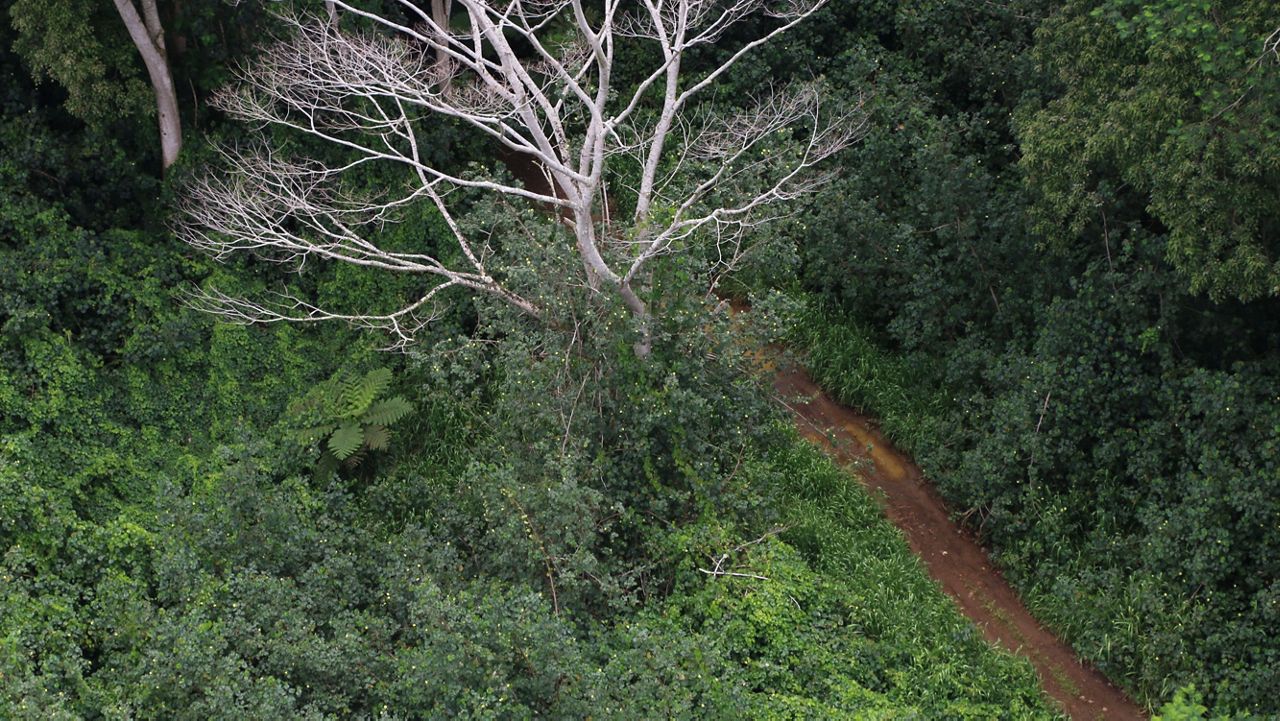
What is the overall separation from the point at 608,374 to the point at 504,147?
6298 millimetres

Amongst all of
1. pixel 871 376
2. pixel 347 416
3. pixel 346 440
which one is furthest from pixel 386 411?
pixel 871 376

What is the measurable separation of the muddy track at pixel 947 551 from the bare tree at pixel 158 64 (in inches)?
Result: 303

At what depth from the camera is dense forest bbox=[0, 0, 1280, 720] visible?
360 inches

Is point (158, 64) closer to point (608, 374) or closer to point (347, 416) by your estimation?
point (347, 416)

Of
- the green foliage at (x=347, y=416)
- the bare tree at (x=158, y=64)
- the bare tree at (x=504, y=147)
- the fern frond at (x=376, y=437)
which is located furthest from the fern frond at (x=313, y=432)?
the bare tree at (x=158, y=64)

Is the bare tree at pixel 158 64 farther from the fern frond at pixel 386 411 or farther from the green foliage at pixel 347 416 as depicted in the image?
the fern frond at pixel 386 411

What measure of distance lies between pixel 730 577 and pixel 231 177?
7346 mm

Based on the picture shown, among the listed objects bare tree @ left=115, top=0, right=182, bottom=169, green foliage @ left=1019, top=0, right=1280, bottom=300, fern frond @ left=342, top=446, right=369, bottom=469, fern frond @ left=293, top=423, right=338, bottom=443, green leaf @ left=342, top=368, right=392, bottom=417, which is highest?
bare tree @ left=115, top=0, right=182, bottom=169

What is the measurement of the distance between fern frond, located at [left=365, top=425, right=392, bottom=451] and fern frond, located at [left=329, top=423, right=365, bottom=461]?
0.14m

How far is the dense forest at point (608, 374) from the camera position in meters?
9.15

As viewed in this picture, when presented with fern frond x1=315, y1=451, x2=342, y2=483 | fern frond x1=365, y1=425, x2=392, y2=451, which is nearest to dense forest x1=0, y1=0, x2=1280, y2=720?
fern frond x1=365, y1=425, x2=392, y2=451

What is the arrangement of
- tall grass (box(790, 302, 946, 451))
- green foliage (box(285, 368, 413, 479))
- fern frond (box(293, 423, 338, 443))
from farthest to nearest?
tall grass (box(790, 302, 946, 451))
green foliage (box(285, 368, 413, 479))
fern frond (box(293, 423, 338, 443))

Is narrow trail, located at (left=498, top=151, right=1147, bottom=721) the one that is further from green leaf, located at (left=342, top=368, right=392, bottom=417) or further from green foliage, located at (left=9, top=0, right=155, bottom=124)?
green foliage, located at (left=9, top=0, right=155, bottom=124)

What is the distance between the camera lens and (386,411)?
40.0 feet
